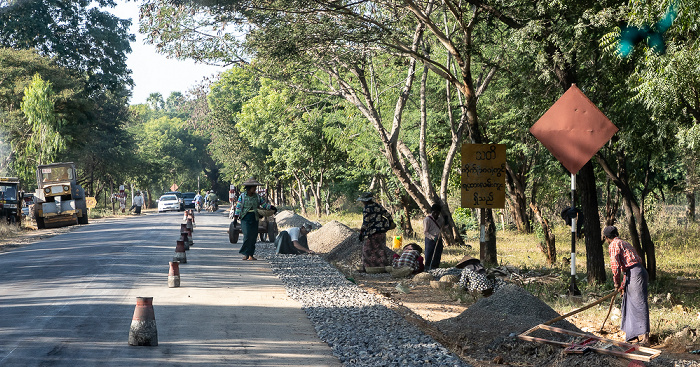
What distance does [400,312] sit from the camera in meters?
10.7

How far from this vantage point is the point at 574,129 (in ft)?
37.7

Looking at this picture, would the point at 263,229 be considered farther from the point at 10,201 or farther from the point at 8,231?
the point at 10,201

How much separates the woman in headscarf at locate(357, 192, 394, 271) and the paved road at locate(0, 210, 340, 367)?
2.51 metres

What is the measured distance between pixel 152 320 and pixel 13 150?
39.8m

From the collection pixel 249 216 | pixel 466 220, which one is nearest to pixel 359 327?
pixel 249 216

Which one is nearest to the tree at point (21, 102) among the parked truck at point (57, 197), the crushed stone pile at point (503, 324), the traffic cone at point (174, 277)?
the parked truck at point (57, 197)

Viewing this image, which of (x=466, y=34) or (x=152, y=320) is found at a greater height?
(x=466, y=34)

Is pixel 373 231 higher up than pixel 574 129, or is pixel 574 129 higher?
pixel 574 129

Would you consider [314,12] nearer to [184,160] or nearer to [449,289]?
[449,289]

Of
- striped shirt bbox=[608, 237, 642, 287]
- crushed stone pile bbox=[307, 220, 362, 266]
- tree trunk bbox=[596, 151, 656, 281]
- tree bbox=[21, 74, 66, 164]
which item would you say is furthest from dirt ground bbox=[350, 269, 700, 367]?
tree bbox=[21, 74, 66, 164]

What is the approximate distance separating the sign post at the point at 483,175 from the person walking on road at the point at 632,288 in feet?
19.6

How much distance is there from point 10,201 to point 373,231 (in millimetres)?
22568

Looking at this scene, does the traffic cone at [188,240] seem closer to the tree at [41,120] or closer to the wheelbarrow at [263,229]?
the wheelbarrow at [263,229]

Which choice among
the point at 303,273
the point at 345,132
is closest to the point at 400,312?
the point at 303,273
